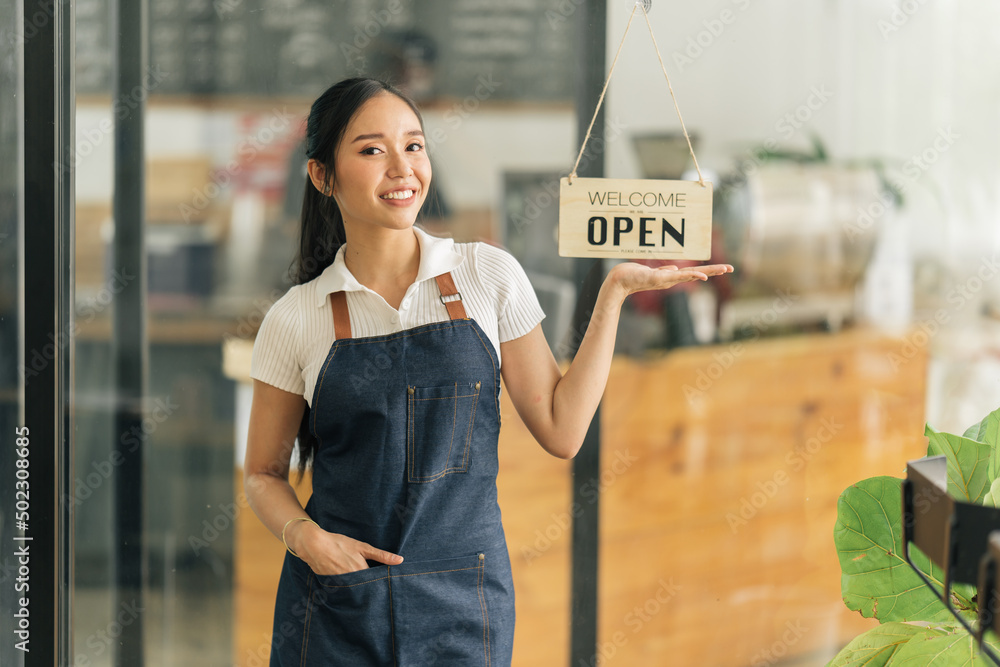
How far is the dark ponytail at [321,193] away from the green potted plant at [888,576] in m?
0.98

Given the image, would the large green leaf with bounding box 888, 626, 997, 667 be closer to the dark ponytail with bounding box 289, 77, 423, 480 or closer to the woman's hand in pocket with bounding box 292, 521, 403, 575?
the woman's hand in pocket with bounding box 292, 521, 403, 575

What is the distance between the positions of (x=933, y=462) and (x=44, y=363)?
1.75 m

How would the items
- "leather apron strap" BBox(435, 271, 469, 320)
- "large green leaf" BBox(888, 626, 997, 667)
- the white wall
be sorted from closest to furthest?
"large green leaf" BBox(888, 626, 997, 667)
"leather apron strap" BBox(435, 271, 469, 320)
the white wall

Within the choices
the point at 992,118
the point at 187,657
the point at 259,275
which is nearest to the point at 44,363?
the point at 259,275

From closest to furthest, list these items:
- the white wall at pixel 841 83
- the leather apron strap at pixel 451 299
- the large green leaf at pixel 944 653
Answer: the large green leaf at pixel 944 653 → the leather apron strap at pixel 451 299 → the white wall at pixel 841 83

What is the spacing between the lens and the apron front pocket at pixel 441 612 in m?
1.34

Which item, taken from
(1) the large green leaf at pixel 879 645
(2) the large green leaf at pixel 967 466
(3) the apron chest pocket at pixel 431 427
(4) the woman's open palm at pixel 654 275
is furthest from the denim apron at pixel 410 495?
(2) the large green leaf at pixel 967 466

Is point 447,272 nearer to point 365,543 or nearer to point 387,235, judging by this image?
point 387,235

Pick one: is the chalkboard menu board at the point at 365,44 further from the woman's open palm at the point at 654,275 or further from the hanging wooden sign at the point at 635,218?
the woman's open palm at the point at 654,275

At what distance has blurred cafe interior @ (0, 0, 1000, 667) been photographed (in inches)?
70.6

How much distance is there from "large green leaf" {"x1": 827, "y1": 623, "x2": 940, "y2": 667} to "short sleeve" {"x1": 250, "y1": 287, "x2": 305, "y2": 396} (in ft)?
3.44

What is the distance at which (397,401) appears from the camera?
1335 mm

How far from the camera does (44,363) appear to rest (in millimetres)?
1808

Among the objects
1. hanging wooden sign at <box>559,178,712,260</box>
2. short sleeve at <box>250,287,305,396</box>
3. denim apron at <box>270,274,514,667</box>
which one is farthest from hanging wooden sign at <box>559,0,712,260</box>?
short sleeve at <box>250,287,305,396</box>
